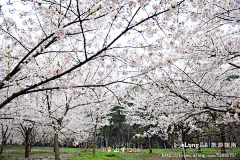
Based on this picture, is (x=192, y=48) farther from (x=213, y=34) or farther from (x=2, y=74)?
(x=2, y=74)

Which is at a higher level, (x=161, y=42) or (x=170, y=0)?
(x=170, y=0)

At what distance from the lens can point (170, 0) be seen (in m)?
2.91

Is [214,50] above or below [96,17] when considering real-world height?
below

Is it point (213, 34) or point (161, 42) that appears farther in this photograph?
point (213, 34)

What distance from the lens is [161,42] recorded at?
11.9 feet

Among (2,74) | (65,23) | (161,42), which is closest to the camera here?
(65,23)

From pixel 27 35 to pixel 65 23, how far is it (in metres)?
1.75

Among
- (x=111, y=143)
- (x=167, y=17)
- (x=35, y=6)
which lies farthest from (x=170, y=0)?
(x=111, y=143)

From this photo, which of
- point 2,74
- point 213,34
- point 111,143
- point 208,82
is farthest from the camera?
point 111,143

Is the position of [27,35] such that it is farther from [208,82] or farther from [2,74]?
[208,82]

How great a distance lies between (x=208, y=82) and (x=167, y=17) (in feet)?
11.1

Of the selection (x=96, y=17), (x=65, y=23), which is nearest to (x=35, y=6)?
(x=65, y=23)

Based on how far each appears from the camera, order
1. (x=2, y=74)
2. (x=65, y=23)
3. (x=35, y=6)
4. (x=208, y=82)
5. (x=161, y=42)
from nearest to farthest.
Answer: (x=35, y=6) < (x=65, y=23) < (x=161, y=42) < (x=2, y=74) < (x=208, y=82)

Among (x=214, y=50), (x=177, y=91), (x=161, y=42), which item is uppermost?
(x=161, y=42)
